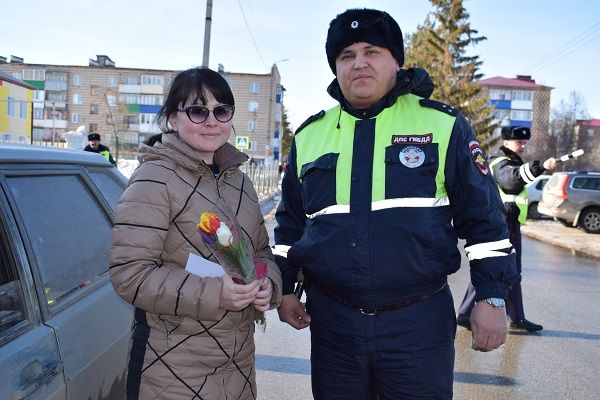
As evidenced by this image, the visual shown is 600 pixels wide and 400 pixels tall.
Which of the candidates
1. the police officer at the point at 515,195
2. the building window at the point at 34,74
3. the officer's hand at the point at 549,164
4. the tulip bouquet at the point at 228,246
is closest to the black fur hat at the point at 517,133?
the police officer at the point at 515,195

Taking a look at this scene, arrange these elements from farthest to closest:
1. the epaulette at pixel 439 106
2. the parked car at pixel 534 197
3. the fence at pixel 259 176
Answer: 1. the fence at pixel 259 176
2. the parked car at pixel 534 197
3. the epaulette at pixel 439 106

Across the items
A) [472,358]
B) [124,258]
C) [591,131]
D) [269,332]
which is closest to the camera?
[124,258]

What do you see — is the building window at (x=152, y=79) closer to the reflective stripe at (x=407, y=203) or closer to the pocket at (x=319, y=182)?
the pocket at (x=319, y=182)

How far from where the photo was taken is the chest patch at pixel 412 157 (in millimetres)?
2271

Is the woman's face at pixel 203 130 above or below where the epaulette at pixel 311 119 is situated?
below

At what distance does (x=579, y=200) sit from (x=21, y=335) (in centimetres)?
1618

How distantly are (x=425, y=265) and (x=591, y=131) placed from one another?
308 ft

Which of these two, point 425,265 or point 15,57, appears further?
point 15,57

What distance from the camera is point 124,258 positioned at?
189 cm

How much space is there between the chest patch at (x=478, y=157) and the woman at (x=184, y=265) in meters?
0.92

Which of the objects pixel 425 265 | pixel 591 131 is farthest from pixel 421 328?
pixel 591 131

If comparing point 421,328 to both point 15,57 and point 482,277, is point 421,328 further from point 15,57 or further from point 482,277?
point 15,57

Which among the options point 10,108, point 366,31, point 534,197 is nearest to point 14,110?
point 10,108

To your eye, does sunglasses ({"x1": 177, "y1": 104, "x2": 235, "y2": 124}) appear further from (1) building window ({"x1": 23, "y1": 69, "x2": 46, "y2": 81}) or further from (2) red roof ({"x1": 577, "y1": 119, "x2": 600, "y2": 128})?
(2) red roof ({"x1": 577, "y1": 119, "x2": 600, "y2": 128})
